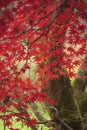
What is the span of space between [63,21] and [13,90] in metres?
1.18

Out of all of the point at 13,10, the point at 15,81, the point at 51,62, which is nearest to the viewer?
the point at 13,10

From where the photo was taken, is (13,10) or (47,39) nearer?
(13,10)

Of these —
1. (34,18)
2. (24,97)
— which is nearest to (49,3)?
(34,18)

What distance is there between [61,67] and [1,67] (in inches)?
37.6

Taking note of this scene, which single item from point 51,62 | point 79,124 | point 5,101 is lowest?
point 79,124

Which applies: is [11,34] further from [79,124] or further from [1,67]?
[79,124]

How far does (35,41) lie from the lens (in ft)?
10.7

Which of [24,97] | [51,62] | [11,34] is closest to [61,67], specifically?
[51,62]

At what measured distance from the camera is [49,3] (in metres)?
3.38

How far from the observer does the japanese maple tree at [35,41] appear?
3279mm

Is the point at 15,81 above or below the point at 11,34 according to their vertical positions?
below

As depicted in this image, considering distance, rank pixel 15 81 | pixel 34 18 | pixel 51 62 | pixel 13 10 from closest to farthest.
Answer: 1. pixel 13 10
2. pixel 34 18
3. pixel 15 81
4. pixel 51 62

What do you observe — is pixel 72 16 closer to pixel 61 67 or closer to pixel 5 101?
pixel 61 67

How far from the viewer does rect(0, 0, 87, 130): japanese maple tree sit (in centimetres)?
328
